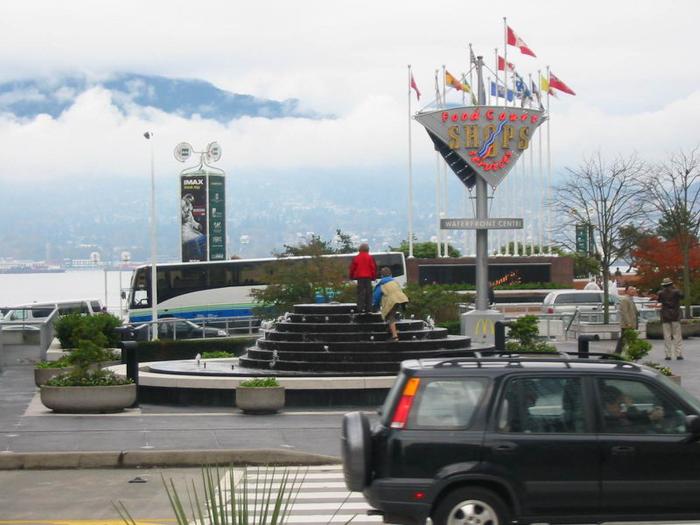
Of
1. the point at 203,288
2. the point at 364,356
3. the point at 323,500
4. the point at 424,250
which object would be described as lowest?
the point at 323,500

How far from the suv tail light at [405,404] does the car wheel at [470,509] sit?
0.72 m

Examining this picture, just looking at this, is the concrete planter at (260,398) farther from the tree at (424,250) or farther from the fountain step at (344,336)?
the tree at (424,250)

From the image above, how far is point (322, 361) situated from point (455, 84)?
3916 cm

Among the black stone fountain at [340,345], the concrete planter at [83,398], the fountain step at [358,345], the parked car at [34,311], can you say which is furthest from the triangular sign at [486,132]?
the concrete planter at [83,398]

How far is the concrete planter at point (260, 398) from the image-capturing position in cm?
2167

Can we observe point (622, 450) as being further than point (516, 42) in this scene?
No

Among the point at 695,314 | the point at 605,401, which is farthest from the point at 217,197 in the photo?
the point at 605,401

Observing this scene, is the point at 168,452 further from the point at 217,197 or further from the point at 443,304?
the point at 217,197

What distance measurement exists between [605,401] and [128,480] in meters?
6.63

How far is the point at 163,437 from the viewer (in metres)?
18.2

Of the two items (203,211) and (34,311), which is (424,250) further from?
(34,311)

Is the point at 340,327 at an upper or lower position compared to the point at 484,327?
upper

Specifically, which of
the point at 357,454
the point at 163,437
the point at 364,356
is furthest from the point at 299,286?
the point at 357,454

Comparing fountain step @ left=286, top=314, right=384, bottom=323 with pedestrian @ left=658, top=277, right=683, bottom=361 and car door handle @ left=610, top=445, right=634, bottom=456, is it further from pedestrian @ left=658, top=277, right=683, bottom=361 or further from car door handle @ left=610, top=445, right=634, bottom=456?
car door handle @ left=610, top=445, right=634, bottom=456
